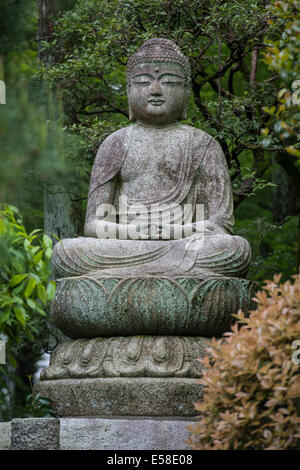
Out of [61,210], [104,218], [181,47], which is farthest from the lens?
[61,210]

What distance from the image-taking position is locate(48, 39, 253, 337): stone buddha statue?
693 cm

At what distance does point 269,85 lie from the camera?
387 inches

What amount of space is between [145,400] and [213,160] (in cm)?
256

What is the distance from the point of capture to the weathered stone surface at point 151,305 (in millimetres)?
6895

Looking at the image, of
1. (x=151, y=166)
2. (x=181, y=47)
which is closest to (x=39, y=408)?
(x=151, y=166)

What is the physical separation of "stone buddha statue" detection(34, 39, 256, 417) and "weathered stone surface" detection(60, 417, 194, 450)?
1.10 feet

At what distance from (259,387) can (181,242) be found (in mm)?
2229

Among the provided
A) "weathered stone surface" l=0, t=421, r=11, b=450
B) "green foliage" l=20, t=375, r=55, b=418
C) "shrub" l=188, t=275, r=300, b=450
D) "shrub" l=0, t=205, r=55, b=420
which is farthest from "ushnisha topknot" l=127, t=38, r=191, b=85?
"weathered stone surface" l=0, t=421, r=11, b=450

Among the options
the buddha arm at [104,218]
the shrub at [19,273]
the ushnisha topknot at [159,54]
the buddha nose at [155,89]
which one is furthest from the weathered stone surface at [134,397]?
the ushnisha topknot at [159,54]

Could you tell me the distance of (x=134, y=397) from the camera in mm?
6566

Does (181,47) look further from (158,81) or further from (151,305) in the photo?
(151,305)

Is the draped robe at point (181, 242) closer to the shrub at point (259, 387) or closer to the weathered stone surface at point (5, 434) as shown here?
the weathered stone surface at point (5, 434)

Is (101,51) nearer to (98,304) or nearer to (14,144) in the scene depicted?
(98,304)

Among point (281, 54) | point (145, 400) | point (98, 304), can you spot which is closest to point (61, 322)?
point (98, 304)
